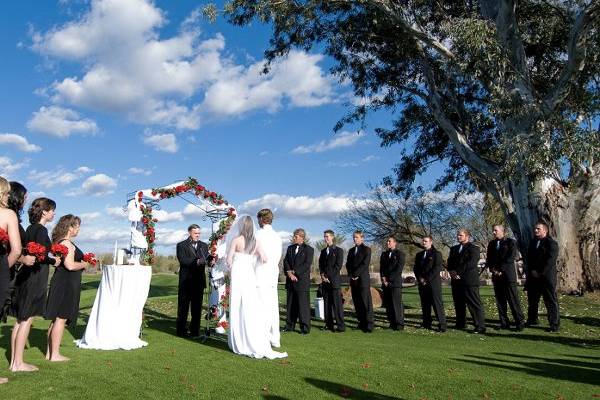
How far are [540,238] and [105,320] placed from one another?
860 centimetres

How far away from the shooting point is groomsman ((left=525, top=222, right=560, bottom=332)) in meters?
10.3

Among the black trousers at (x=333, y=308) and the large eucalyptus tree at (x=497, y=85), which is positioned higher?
the large eucalyptus tree at (x=497, y=85)

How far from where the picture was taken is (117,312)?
811 cm

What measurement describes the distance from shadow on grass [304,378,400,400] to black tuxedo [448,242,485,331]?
5890 mm

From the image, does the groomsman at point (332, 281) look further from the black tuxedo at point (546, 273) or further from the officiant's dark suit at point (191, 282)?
the black tuxedo at point (546, 273)

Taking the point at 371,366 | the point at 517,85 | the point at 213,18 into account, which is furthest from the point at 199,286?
the point at 517,85

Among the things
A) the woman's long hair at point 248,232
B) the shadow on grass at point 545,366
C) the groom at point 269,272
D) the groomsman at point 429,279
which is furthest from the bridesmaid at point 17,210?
the groomsman at point 429,279

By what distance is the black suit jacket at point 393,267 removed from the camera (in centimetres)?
1133

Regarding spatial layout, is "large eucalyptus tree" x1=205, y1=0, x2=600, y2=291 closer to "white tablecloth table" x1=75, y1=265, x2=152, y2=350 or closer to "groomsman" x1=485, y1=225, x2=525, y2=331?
"groomsman" x1=485, y1=225, x2=525, y2=331

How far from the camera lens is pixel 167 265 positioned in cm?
4928

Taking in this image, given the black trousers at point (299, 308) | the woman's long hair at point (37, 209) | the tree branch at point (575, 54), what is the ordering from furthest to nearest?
the tree branch at point (575, 54), the black trousers at point (299, 308), the woman's long hair at point (37, 209)

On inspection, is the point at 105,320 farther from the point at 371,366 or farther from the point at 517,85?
the point at 517,85

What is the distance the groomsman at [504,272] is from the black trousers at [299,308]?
13.5 feet

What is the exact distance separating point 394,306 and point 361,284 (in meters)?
0.86
